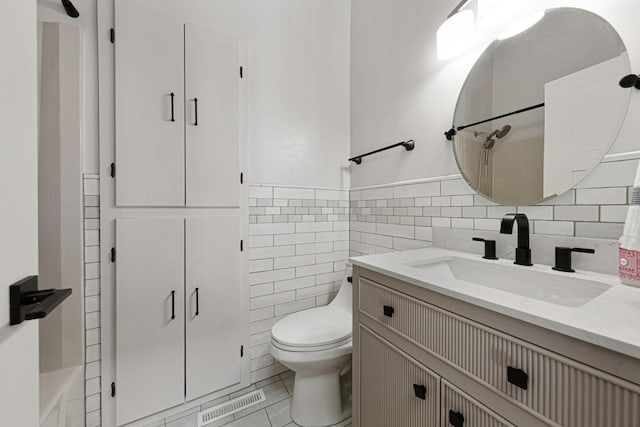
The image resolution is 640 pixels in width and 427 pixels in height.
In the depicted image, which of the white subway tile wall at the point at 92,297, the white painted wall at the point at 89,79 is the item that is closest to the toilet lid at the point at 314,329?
the white subway tile wall at the point at 92,297

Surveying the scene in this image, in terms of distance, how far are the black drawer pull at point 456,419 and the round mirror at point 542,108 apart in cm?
82

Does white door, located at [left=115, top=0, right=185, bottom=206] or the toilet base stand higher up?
white door, located at [left=115, top=0, right=185, bottom=206]

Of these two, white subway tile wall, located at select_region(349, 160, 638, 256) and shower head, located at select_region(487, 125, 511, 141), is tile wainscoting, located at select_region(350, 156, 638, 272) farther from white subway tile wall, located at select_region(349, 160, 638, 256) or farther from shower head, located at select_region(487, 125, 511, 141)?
shower head, located at select_region(487, 125, 511, 141)

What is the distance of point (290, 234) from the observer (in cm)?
180

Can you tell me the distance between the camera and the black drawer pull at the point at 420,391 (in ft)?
2.56

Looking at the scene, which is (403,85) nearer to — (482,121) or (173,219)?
(482,121)

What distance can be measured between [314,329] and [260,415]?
0.57 m

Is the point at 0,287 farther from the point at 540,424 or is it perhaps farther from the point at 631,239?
the point at 631,239

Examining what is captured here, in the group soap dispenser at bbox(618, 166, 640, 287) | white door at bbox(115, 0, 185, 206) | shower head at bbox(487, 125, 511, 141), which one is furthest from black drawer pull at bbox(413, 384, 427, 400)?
white door at bbox(115, 0, 185, 206)

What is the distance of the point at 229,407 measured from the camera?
1468 mm

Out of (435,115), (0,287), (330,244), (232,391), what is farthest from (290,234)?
(0,287)

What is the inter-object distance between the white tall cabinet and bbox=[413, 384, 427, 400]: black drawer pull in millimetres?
1137

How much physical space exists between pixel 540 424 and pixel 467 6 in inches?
62.3

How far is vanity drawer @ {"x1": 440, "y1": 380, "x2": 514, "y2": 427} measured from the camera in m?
0.62
